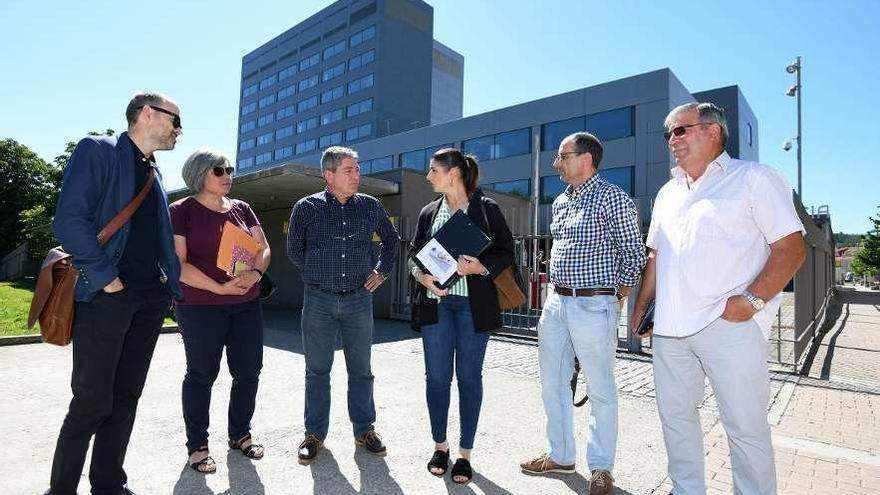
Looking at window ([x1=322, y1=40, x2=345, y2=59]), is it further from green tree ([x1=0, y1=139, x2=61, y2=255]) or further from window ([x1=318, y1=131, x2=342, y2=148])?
green tree ([x1=0, y1=139, x2=61, y2=255])

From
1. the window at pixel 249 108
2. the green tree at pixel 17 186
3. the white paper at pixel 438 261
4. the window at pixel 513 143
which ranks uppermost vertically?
the window at pixel 249 108

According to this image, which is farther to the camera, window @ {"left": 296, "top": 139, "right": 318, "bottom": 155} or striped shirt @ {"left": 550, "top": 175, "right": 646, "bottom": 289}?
window @ {"left": 296, "top": 139, "right": 318, "bottom": 155}

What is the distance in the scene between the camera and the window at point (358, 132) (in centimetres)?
5846

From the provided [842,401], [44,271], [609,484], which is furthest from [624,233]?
[842,401]

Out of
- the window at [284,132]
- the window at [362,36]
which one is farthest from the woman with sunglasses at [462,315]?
the window at [284,132]

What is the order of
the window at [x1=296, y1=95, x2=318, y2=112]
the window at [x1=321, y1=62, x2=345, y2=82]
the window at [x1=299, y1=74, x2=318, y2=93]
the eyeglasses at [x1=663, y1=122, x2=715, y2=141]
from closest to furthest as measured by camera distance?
1. the eyeglasses at [x1=663, y1=122, x2=715, y2=141]
2. the window at [x1=321, y1=62, x2=345, y2=82]
3. the window at [x1=296, y1=95, x2=318, y2=112]
4. the window at [x1=299, y1=74, x2=318, y2=93]

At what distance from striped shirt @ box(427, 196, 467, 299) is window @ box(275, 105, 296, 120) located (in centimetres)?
7306

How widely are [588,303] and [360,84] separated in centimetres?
6224

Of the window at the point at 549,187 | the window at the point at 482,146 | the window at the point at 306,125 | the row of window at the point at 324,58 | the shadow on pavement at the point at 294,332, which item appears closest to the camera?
the shadow on pavement at the point at 294,332

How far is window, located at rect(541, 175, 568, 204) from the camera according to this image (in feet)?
100

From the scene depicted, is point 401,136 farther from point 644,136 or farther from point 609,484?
→ point 609,484

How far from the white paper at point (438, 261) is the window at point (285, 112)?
7332 centimetres

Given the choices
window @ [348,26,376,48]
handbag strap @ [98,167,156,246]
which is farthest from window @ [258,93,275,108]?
handbag strap @ [98,167,156,246]

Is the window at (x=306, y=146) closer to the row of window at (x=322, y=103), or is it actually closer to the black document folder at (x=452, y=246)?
the row of window at (x=322, y=103)
